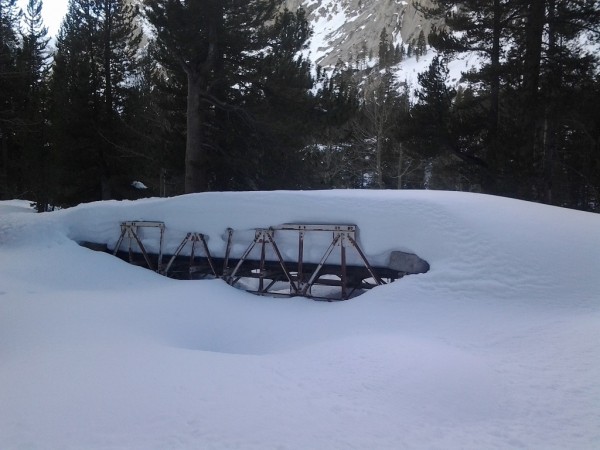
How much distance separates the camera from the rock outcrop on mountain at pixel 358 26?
118500 mm

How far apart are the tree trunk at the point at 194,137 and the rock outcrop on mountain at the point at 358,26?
97665 millimetres

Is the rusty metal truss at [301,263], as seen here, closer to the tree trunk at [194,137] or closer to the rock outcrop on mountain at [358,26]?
the tree trunk at [194,137]

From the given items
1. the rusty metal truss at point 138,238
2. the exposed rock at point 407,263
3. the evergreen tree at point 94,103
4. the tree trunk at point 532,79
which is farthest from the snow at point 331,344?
the evergreen tree at point 94,103

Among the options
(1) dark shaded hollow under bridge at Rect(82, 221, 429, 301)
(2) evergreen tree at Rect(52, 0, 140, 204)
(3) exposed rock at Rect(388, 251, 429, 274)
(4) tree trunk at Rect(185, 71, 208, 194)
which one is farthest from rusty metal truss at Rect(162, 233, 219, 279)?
(2) evergreen tree at Rect(52, 0, 140, 204)

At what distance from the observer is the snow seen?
9.57ft

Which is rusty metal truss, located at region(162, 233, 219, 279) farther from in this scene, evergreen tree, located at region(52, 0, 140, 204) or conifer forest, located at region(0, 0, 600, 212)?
evergreen tree, located at region(52, 0, 140, 204)

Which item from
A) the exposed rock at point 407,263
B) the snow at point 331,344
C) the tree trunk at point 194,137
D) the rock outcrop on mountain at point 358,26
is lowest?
the snow at point 331,344

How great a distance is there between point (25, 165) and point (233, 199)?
22102mm

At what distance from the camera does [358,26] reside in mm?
151000

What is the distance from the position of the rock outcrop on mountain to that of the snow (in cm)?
10543

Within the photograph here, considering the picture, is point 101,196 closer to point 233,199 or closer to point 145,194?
point 145,194

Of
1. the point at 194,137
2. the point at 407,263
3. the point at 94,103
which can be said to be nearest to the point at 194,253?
the point at 407,263

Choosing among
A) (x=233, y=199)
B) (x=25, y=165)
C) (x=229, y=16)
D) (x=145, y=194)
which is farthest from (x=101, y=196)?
(x=233, y=199)

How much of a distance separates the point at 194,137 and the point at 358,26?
513ft
